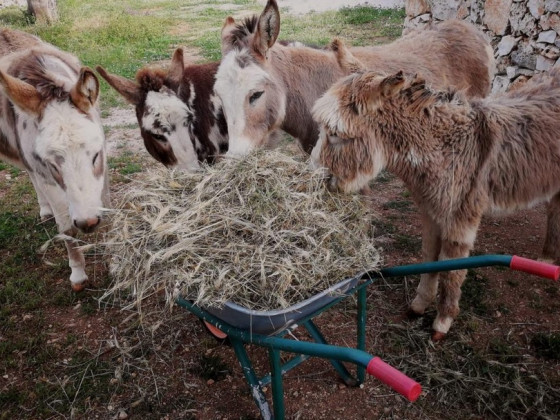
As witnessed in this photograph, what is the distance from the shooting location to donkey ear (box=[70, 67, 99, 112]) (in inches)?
115

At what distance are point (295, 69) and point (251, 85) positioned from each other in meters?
0.59

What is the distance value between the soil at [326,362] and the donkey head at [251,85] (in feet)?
5.06

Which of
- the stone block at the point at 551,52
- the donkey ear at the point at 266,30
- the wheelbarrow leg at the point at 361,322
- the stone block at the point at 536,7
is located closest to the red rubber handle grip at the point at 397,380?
the wheelbarrow leg at the point at 361,322

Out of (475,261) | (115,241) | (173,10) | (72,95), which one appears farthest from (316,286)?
(173,10)

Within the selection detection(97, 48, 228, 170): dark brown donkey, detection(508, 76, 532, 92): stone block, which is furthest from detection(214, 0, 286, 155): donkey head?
detection(508, 76, 532, 92): stone block

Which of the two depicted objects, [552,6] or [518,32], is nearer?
[552,6]

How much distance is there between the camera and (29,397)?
116 inches

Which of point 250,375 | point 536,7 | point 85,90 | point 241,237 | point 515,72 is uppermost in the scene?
point 536,7

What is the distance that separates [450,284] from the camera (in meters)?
2.91

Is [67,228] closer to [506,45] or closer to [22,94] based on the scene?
[22,94]

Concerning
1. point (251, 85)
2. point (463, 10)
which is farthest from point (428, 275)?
point (463, 10)

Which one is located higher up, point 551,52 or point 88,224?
point 551,52

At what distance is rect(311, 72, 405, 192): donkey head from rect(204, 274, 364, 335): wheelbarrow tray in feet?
2.47

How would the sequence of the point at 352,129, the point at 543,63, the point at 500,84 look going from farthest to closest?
the point at 500,84 < the point at 543,63 < the point at 352,129
